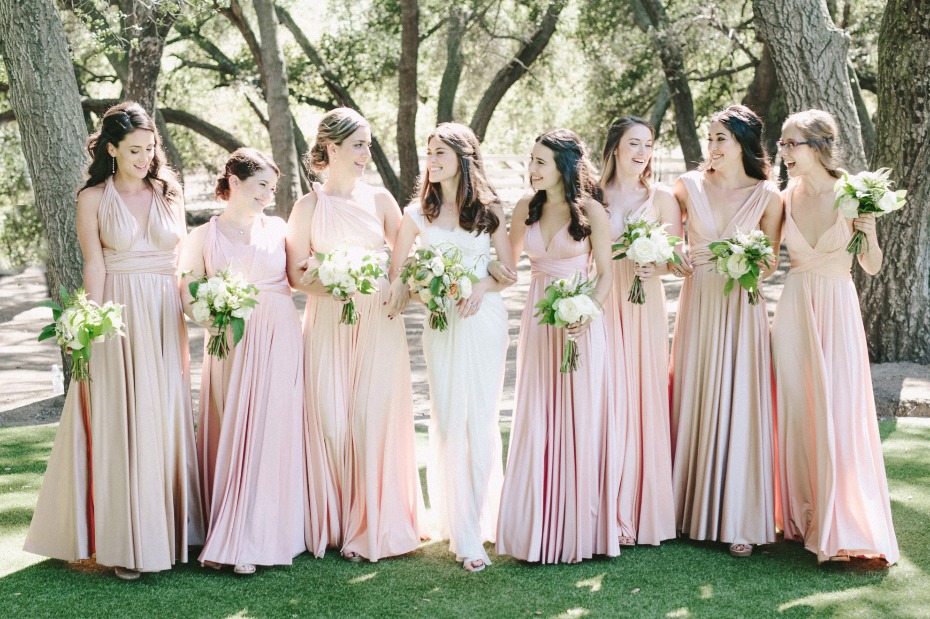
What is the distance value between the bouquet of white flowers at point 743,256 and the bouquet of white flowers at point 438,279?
136 cm

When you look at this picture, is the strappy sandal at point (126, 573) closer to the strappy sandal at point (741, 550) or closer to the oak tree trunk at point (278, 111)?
the strappy sandal at point (741, 550)

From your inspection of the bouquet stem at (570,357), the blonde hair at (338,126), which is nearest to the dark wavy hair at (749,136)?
the bouquet stem at (570,357)

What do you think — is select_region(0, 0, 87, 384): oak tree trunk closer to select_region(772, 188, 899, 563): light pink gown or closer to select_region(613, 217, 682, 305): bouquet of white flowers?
select_region(613, 217, 682, 305): bouquet of white flowers

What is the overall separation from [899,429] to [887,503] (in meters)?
2.98

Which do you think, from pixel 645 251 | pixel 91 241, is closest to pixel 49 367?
pixel 91 241

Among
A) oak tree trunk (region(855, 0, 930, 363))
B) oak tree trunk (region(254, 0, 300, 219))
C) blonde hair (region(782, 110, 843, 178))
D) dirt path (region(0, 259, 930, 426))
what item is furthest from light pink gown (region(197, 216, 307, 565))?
oak tree trunk (region(254, 0, 300, 219))

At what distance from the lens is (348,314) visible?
→ 5.19 m

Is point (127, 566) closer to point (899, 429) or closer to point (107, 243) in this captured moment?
point (107, 243)

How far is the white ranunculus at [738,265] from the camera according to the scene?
16.8 ft

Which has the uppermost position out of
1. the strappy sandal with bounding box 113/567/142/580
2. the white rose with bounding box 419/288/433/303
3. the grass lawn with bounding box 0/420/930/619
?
the white rose with bounding box 419/288/433/303

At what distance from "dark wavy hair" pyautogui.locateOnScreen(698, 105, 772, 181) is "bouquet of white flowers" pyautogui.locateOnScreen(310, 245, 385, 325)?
212cm

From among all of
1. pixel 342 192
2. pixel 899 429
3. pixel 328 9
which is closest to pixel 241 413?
pixel 342 192

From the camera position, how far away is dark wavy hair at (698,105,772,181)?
5418mm

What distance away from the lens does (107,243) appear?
5078 millimetres
